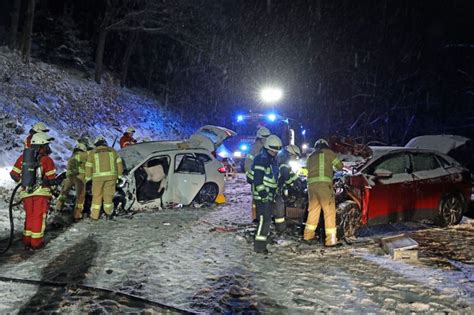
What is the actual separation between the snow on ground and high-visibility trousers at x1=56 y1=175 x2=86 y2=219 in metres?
0.39

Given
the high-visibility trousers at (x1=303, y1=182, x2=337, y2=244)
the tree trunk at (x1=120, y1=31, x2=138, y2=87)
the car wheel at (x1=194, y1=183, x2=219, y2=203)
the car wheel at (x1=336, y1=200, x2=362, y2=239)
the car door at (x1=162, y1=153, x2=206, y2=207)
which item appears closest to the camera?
the high-visibility trousers at (x1=303, y1=182, x2=337, y2=244)

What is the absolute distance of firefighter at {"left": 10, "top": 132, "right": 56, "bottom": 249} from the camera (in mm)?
6188

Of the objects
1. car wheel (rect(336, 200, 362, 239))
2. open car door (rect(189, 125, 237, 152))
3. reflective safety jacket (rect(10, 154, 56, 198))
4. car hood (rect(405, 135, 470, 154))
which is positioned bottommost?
car wheel (rect(336, 200, 362, 239))

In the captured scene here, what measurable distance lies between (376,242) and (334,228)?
84cm

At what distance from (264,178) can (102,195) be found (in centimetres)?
354

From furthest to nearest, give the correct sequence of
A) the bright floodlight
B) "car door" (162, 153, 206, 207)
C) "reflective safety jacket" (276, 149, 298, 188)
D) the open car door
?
the bright floodlight
the open car door
"car door" (162, 153, 206, 207)
"reflective safety jacket" (276, 149, 298, 188)

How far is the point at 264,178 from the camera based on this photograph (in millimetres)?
6531

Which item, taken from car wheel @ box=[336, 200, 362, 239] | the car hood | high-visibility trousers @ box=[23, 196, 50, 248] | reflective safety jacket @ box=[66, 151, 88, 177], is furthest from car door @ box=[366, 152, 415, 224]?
the car hood

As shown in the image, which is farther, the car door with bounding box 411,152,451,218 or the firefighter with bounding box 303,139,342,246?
the car door with bounding box 411,152,451,218

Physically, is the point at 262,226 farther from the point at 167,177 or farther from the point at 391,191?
the point at 167,177

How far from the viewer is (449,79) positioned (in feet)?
Answer: 100

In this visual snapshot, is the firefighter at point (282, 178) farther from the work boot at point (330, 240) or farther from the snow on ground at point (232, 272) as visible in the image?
the work boot at point (330, 240)

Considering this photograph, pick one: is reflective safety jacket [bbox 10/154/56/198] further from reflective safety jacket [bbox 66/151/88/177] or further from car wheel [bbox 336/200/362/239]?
car wheel [bbox 336/200/362/239]

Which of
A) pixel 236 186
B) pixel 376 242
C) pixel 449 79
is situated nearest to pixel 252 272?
pixel 376 242
